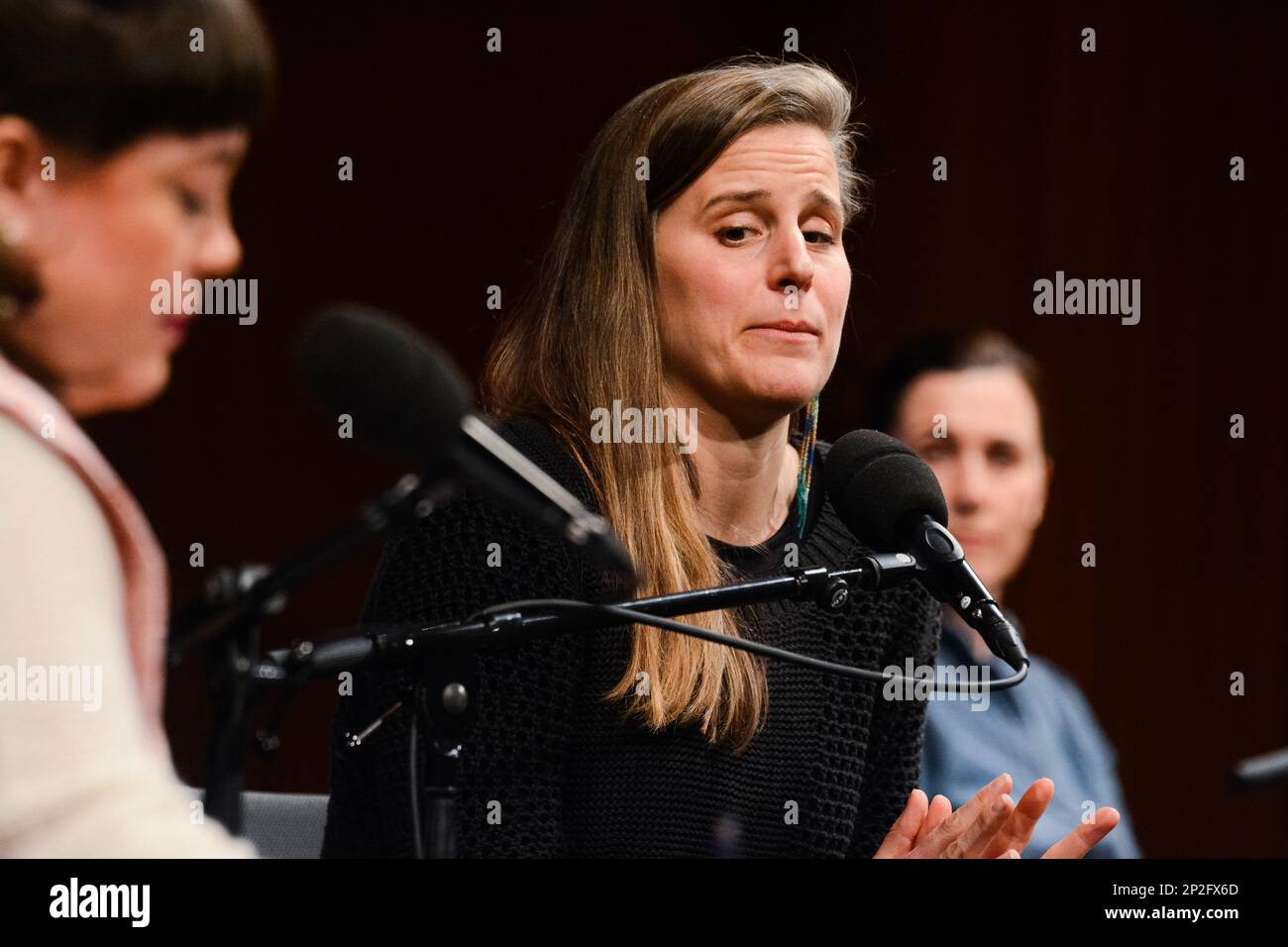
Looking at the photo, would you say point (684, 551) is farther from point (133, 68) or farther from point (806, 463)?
point (133, 68)

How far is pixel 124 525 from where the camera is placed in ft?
2.21

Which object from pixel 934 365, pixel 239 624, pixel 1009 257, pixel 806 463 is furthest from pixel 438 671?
pixel 1009 257

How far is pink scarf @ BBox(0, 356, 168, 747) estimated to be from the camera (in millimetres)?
659

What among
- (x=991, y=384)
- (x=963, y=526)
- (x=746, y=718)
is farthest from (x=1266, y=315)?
(x=746, y=718)

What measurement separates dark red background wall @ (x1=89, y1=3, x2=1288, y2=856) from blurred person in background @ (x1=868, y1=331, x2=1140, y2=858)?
0.47 feet

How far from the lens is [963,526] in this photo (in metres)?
2.31

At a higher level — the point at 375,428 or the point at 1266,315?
the point at 1266,315

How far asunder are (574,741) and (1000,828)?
1.34 ft

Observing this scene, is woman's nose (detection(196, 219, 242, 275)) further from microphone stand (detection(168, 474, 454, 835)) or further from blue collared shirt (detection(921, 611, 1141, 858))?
blue collared shirt (detection(921, 611, 1141, 858))

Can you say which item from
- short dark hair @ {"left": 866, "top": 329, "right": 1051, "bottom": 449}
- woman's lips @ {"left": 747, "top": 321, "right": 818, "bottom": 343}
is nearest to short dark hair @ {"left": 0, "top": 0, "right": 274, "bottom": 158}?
woman's lips @ {"left": 747, "top": 321, "right": 818, "bottom": 343}

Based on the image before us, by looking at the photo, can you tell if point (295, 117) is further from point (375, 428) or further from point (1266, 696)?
point (1266, 696)

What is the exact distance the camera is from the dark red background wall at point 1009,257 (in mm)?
2291
